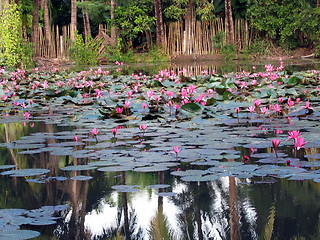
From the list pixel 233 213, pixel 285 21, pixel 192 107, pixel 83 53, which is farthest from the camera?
pixel 285 21

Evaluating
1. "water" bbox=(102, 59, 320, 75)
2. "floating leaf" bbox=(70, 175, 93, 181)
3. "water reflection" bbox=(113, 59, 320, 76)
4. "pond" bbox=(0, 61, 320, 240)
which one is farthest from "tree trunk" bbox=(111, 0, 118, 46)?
"floating leaf" bbox=(70, 175, 93, 181)

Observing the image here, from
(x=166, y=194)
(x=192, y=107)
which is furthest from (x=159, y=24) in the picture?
(x=166, y=194)

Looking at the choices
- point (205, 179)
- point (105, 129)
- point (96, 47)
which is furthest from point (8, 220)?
point (96, 47)

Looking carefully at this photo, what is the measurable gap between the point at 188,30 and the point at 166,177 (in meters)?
20.8

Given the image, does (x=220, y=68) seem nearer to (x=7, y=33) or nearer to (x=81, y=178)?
(x=7, y=33)

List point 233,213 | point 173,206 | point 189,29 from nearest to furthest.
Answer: point 233,213, point 173,206, point 189,29

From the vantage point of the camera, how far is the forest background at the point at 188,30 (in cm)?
2159

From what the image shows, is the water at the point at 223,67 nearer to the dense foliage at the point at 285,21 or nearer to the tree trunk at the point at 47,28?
the dense foliage at the point at 285,21

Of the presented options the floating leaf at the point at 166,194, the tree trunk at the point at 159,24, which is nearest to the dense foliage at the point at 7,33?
the tree trunk at the point at 159,24

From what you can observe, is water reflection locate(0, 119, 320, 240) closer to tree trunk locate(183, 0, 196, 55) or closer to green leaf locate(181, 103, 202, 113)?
green leaf locate(181, 103, 202, 113)

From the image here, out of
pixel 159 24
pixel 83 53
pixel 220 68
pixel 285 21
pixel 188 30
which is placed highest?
pixel 159 24

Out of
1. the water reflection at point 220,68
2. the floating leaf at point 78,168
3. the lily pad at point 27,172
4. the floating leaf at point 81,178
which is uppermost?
the water reflection at point 220,68

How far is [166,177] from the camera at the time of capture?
8.81 feet

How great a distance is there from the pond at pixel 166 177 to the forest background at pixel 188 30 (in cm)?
1684
